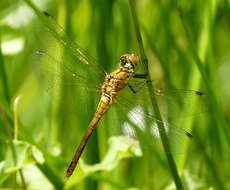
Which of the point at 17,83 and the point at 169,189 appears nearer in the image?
the point at 169,189

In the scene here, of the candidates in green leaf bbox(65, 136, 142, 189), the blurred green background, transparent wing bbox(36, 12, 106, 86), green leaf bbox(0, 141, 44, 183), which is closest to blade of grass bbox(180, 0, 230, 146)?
the blurred green background

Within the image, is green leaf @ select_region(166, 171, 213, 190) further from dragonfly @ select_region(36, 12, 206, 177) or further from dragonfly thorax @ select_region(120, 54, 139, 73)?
dragonfly thorax @ select_region(120, 54, 139, 73)

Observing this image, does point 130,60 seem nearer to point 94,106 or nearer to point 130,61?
point 130,61

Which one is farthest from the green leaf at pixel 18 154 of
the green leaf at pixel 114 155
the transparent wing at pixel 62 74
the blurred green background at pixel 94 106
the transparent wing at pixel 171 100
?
the transparent wing at pixel 171 100

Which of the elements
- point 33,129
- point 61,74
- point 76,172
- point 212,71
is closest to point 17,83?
point 33,129

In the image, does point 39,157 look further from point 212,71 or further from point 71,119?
point 212,71

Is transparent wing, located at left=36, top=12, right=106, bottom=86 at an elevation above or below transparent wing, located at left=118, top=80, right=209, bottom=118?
above

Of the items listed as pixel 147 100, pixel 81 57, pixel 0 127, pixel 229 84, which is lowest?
pixel 0 127

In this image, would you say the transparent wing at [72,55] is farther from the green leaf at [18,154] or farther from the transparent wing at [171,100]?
the green leaf at [18,154]
